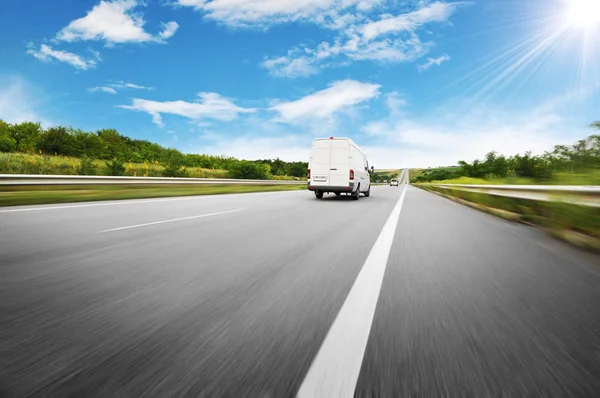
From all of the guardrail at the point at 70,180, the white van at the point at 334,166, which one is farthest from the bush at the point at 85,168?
the white van at the point at 334,166

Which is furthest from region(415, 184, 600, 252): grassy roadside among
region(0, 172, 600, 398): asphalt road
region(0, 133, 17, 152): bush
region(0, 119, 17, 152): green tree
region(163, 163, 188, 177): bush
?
region(0, 133, 17, 152): bush

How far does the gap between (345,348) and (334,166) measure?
47.2ft

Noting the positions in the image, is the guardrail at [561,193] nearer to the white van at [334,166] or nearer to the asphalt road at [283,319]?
the asphalt road at [283,319]

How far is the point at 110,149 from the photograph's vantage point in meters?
65.9

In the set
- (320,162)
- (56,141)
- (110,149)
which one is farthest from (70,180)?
(110,149)

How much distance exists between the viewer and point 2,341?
1.84 metres

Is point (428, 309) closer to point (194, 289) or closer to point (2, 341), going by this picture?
point (194, 289)

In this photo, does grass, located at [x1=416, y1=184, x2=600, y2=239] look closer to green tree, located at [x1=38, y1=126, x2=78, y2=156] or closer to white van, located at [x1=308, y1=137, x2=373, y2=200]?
white van, located at [x1=308, y1=137, x2=373, y2=200]

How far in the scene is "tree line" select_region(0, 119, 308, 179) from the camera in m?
37.1

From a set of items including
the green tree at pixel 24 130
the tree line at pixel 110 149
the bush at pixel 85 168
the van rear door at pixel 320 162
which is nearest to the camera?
the van rear door at pixel 320 162

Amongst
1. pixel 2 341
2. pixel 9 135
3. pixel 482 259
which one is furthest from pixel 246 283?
pixel 9 135

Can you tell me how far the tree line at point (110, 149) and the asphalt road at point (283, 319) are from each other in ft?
70.8

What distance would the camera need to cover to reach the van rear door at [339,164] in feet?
51.9

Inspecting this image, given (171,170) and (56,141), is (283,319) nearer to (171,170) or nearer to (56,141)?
(171,170)
